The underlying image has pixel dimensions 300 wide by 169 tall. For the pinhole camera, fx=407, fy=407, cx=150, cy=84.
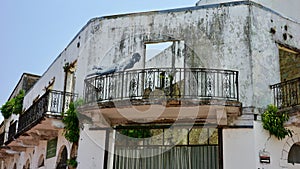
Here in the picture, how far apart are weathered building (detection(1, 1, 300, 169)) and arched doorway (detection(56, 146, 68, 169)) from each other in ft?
1.31

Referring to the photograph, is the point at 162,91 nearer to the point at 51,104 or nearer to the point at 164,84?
the point at 164,84

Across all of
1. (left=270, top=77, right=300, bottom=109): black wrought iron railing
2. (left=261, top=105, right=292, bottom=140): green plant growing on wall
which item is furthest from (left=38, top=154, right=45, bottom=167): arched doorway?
(left=270, top=77, right=300, bottom=109): black wrought iron railing

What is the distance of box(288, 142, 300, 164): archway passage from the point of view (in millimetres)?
11422

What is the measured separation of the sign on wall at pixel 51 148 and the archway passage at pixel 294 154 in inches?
326

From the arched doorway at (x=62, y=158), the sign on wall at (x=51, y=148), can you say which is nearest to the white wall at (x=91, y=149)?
the arched doorway at (x=62, y=158)

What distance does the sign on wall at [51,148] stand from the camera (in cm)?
1514

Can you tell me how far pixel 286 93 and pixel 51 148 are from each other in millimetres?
8840

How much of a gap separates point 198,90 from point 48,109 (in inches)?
225

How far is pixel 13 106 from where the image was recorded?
22.9 metres

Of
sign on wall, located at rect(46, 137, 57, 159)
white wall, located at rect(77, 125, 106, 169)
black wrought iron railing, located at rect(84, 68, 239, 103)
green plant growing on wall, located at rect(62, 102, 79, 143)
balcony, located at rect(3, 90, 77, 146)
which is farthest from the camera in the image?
sign on wall, located at rect(46, 137, 57, 159)

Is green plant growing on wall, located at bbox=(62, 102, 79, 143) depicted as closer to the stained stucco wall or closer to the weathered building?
the weathered building

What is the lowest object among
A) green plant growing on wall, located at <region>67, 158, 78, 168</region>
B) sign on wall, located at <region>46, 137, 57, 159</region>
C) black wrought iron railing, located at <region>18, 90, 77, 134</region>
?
green plant growing on wall, located at <region>67, 158, 78, 168</region>

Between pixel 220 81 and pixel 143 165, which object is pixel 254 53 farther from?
pixel 143 165

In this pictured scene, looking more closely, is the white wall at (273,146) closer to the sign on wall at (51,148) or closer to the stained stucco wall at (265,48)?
the stained stucco wall at (265,48)
